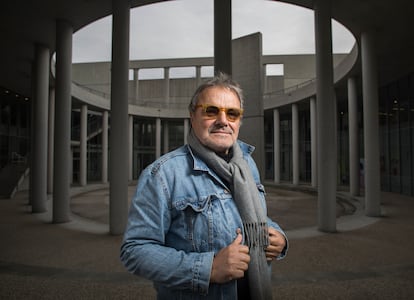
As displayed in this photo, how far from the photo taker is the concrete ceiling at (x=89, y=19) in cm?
902

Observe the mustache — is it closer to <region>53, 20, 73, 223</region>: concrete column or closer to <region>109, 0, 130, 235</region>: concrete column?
<region>109, 0, 130, 235</region>: concrete column

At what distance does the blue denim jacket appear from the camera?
1.31m

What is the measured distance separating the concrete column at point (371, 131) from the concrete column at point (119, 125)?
9.23 meters

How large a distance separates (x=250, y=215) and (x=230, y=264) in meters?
0.31

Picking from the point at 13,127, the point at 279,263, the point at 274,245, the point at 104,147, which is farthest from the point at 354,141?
the point at 13,127

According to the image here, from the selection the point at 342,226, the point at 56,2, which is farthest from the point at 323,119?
the point at 56,2

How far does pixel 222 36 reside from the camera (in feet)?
23.1

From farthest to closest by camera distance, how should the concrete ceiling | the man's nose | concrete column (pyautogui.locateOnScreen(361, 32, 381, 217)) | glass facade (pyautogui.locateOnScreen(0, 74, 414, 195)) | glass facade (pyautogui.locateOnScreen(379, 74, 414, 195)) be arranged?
1. glass facade (pyautogui.locateOnScreen(0, 74, 414, 195))
2. glass facade (pyautogui.locateOnScreen(379, 74, 414, 195))
3. concrete column (pyautogui.locateOnScreen(361, 32, 381, 217))
4. the concrete ceiling
5. the man's nose

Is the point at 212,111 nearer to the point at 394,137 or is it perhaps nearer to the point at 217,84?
the point at 217,84

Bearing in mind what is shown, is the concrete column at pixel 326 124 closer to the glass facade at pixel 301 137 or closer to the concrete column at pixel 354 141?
the concrete column at pixel 354 141

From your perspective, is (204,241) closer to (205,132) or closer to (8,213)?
(205,132)

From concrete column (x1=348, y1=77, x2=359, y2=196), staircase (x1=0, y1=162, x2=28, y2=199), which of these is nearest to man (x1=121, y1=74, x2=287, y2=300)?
concrete column (x1=348, y1=77, x2=359, y2=196)

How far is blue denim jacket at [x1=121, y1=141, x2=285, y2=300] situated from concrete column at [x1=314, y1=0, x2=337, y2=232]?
23.7 ft

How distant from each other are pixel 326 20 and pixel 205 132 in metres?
8.34
